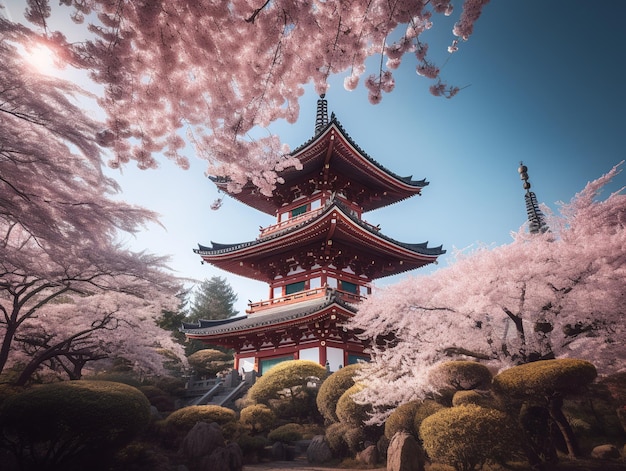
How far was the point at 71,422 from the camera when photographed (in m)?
7.18

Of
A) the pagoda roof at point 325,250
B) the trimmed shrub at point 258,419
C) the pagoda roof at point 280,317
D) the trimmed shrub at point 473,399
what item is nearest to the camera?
the trimmed shrub at point 473,399

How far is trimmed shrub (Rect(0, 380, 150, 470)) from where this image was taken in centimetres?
700

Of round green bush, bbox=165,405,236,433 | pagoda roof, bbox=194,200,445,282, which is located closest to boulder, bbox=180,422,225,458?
round green bush, bbox=165,405,236,433

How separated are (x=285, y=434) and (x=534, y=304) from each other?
8311mm

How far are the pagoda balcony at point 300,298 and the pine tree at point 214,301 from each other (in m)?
26.3

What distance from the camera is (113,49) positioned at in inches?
187

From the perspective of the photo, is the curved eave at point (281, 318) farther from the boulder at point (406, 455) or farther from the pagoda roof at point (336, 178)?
the boulder at point (406, 455)

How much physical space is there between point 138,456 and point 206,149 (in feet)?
25.4

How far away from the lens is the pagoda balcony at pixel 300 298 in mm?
16812

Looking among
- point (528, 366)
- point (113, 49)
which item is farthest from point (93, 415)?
point (528, 366)

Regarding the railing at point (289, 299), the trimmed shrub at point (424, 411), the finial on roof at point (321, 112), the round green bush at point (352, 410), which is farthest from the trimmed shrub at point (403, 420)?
the finial on roof at point (321, 112)

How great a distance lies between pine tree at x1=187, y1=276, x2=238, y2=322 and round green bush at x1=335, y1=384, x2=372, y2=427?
35.9 meters

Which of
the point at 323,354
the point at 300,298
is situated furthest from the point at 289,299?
the point at 323,354

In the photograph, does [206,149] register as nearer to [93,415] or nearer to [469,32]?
[469,32]
